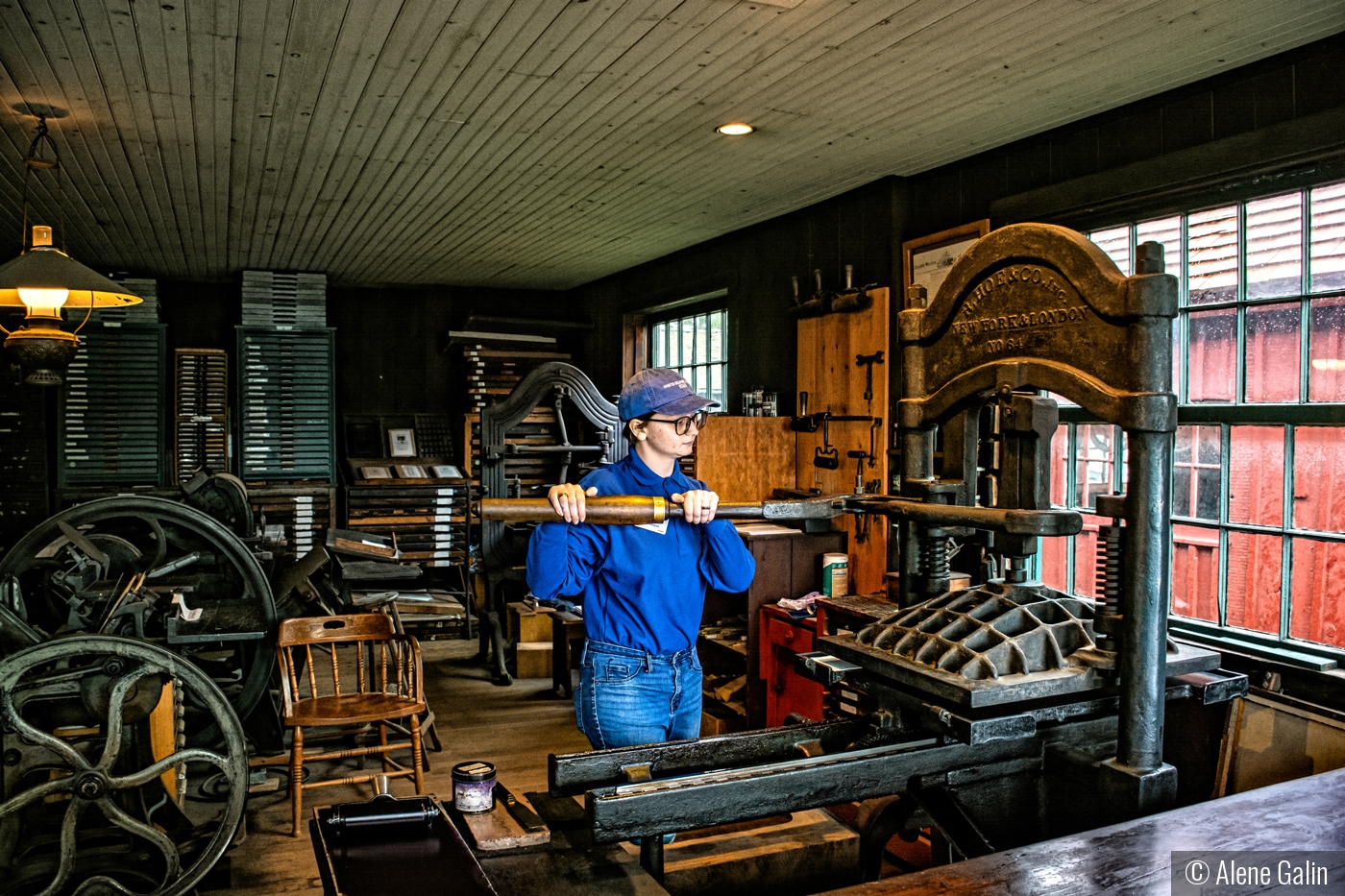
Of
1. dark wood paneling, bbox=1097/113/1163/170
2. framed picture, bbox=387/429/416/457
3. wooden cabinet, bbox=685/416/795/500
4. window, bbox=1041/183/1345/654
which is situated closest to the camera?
window, bbox=1041/183/1345/654

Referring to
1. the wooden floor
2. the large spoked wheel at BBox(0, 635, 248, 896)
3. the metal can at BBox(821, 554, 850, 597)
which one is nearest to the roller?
the wooden floor

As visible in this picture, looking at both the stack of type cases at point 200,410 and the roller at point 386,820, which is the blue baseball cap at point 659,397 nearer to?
the roller at point 386,820

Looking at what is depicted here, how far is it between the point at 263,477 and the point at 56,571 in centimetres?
412

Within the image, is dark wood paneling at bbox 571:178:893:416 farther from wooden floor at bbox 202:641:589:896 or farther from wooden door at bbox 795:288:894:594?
wooden floor at bbox 202:641:589:896

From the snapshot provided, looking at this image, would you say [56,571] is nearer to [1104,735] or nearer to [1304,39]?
[1104,735]

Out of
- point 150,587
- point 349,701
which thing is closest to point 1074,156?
point 349,701

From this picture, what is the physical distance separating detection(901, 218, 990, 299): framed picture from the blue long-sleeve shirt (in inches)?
89.1

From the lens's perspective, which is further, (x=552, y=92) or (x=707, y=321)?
(x=707, y=321)

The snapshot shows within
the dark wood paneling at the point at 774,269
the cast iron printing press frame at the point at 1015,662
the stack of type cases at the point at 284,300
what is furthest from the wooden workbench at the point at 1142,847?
the stack of type cases at the point at 284,300

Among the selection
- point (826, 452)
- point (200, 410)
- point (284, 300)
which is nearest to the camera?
point (826, 452)

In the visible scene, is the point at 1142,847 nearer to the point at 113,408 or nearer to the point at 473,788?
the point at 473,788

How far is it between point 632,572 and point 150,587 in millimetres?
2951

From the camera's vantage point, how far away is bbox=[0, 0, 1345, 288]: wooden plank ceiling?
2977mm

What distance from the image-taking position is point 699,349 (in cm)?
717
